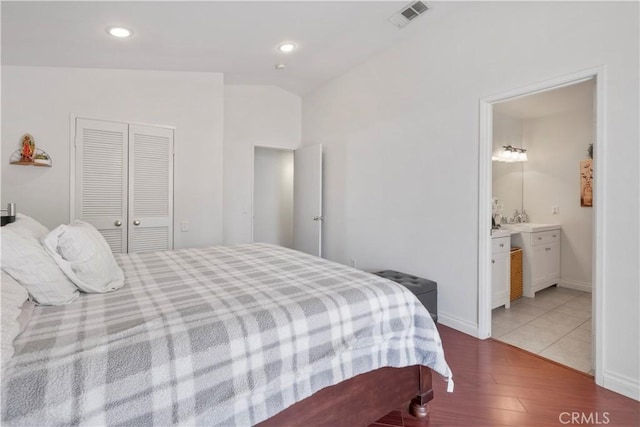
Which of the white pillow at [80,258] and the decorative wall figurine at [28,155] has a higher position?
the decorative wall figurine at [28,155]

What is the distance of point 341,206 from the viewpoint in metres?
4.18

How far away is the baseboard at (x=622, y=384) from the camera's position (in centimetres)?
177

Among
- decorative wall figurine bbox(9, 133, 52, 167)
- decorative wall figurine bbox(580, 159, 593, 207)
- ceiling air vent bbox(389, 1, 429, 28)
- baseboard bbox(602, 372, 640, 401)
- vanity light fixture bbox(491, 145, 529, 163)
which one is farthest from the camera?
vanity light fixture bbox(491, 145, 529, 163)

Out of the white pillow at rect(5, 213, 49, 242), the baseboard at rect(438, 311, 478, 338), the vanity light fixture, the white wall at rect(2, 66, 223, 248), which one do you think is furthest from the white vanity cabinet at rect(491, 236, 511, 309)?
the white pillow at rect(5, 213, 49, 242)

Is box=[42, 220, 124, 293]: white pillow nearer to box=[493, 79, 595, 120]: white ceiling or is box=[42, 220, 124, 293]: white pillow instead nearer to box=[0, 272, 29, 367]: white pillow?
box=[0, 272, 29, 367]: white pillow

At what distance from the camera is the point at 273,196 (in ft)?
18.6

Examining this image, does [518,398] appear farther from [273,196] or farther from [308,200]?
[273,196]

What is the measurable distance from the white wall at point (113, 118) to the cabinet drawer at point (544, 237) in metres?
3.92

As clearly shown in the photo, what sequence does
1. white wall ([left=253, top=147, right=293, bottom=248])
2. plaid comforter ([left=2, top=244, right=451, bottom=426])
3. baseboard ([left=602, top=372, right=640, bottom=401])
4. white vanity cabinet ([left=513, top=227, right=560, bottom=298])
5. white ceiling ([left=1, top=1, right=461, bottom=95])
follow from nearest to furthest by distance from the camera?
plaid comforter ([left=2, top=244, right=451, bottom=426]), baseboard ([left=602, top=372, right=640, bottom=401]), white ceiling ([left=1, top=1, right=461, bottom=95]), white vanity cabinet ([left=513, top=227, right=560, bottom=298]), white wall ([left=253, top=147, right=293, bottom=248])

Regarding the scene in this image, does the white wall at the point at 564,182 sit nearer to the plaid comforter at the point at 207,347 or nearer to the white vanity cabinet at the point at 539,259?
the white vanity cabinet at the point at 539,259

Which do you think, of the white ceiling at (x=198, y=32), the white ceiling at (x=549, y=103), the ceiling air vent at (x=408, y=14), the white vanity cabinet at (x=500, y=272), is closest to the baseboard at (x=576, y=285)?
the white vanity cabinet at (x=500, y=272)

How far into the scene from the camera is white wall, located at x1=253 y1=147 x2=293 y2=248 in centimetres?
552

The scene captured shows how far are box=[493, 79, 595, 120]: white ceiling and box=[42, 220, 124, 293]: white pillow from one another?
3934mm

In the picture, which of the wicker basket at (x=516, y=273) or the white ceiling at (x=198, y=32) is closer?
the white ceiling at (x=198, y=32)
